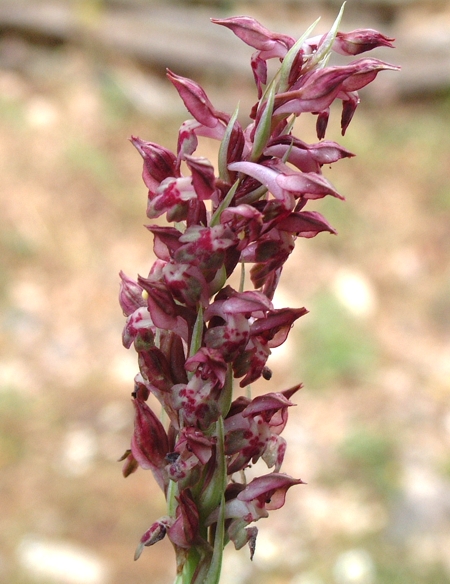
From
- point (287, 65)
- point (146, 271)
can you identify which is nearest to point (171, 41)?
point (146, 271)

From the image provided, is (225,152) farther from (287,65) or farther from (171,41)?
(171,41)

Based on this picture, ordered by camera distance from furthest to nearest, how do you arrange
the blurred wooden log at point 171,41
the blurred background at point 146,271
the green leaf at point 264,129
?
the blurred wooden log at point 171,41
the blurred background at point 146,271
the green leaf at point 264,129

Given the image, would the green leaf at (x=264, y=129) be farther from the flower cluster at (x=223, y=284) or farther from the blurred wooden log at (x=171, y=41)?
the blurred wooden log at (x=171, y=41)

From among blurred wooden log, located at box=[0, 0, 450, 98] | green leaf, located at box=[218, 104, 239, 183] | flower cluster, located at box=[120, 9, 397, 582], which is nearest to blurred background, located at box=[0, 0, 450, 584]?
blurred wooden log, located at box=[0, 0, 450, 98]

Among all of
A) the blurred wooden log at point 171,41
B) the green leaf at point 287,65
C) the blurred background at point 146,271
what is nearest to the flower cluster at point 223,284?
the green leaf at point 287,65

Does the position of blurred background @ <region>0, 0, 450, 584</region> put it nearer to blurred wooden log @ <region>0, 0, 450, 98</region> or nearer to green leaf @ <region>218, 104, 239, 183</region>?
blurred wooden log @ <region>0, 0, 450, 98</region>

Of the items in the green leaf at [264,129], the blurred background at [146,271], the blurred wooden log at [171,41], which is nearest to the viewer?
the green leaf at [264,129]
